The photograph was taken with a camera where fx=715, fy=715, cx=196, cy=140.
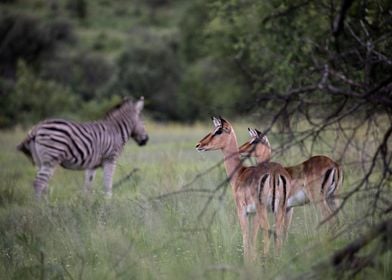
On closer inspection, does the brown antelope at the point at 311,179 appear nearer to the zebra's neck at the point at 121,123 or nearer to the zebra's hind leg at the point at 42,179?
the zebra's hind leg at the point at 42,179

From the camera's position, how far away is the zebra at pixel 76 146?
12.0 m

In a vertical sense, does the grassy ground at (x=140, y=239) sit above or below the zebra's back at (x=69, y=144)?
below

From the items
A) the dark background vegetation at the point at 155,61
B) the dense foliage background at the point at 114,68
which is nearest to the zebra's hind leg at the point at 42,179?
the dark background vegetation at the point at 155,61

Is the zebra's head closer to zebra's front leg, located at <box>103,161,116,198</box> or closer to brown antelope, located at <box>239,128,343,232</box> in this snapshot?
zebra's front leg, located at <box>103,161,116,198</box>

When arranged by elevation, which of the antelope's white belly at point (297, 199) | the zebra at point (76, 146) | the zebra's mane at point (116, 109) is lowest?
the antelope's white belly at point (297, 199)

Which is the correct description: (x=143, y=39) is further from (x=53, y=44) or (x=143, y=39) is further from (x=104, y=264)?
(x=104, y=264)

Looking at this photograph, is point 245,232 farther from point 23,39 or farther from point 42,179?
point 23,39

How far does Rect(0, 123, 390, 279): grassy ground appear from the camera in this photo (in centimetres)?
643

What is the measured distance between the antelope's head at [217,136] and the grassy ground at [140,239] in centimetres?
75

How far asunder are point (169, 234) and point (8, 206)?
337 cm

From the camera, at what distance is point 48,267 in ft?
21.8

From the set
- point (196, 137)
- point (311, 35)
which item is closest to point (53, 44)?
point (196, 137)

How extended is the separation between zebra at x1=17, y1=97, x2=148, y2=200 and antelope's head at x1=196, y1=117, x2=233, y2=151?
3.48 metres

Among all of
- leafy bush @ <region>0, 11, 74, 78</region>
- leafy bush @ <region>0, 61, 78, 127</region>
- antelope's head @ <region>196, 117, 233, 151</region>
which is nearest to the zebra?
antelope's head @ <region>196, 117, 233, 151</region>
